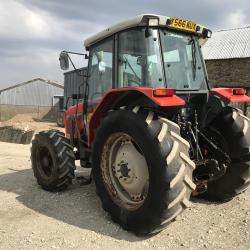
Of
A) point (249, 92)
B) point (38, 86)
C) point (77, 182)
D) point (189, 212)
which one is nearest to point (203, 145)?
point (189, 212)

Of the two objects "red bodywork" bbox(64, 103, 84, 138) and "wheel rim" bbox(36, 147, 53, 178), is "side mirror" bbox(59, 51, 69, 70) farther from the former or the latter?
"wheel rim" bbox(36, 147, 53, 178)

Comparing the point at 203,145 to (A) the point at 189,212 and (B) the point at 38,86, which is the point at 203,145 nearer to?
(A) the point at 189,212

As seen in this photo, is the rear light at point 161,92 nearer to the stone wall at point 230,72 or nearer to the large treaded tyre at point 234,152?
the large treaded tyre at point 234,152

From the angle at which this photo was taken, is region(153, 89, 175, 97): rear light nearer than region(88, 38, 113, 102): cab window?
Yes

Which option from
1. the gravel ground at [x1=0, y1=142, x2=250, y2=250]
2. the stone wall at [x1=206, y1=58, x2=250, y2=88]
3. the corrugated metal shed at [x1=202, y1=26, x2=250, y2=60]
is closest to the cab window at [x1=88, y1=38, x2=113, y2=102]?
the gravel ground at [x1=0, y1=142, x2=250, y2=250]

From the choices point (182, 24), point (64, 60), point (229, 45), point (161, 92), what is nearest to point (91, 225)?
point (161, 92)

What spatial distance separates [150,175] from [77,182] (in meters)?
2.98

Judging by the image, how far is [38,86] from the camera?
165 ft

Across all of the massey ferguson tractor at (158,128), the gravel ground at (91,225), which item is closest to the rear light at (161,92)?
the massey ferguson tractor at (158,128)

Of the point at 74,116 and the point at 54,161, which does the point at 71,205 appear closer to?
the point at 54,161

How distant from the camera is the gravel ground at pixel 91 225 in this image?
14.5 ft

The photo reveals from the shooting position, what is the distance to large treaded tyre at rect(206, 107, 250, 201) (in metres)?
5.36

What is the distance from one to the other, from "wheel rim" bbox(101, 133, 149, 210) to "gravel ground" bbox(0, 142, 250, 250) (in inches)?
15.1

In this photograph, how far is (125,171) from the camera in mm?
4977
